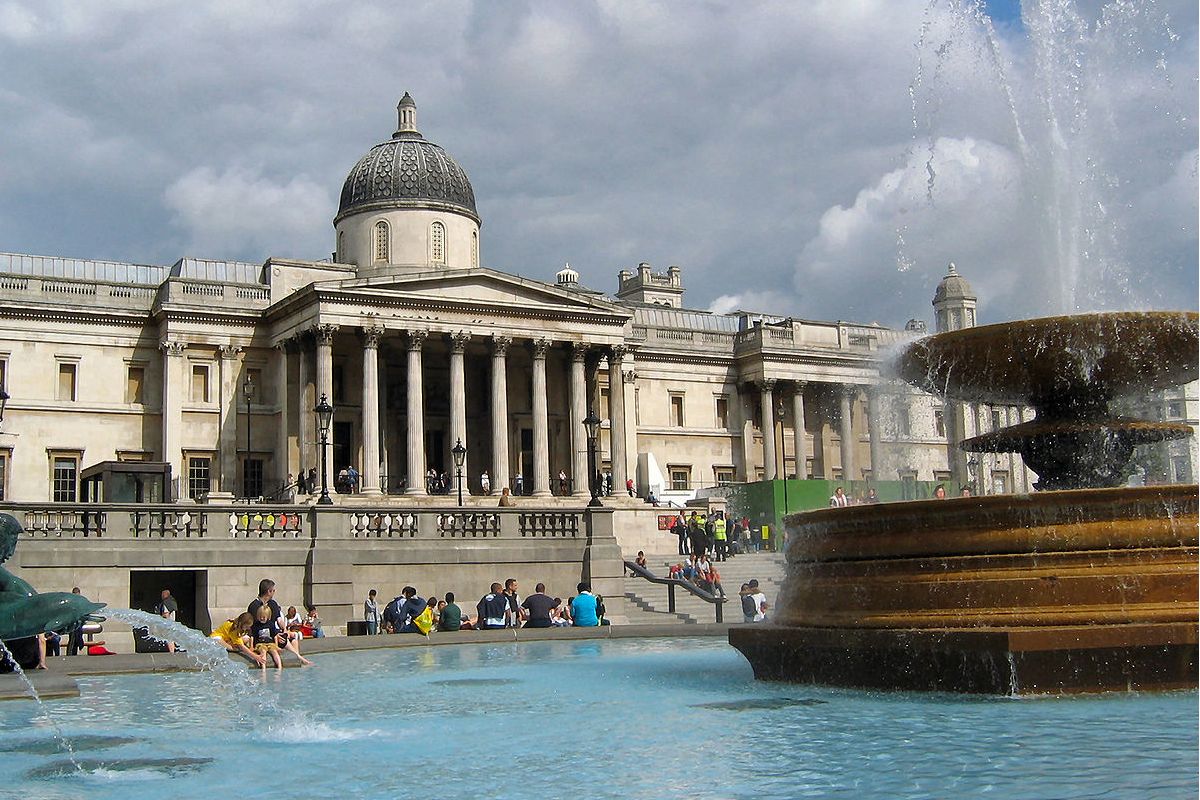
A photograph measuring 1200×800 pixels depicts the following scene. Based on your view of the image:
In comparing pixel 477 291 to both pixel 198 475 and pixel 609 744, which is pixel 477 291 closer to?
pixel 198 475

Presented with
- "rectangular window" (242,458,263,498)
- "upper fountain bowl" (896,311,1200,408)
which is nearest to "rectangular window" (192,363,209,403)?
"rectangular window" (242,458,263,498)

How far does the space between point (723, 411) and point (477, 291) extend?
55.6ft

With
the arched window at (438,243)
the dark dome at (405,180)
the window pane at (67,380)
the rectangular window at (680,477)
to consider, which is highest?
the dark dome at (405,180)

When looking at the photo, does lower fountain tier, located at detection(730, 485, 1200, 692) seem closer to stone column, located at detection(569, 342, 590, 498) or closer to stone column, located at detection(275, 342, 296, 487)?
stone column, located at detection(569, 342, 590, 498)

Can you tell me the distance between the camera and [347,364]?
169 feet

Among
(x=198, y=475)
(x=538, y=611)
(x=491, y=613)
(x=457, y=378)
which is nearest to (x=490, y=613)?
(x=491, y=613)

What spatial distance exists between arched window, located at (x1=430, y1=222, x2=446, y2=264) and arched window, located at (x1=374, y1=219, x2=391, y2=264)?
1.69 m

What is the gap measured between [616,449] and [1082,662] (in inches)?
1653

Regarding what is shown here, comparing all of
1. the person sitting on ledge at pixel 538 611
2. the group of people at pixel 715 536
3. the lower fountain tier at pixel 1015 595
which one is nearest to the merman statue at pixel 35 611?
the lower fountain tier at pixel 1015 595

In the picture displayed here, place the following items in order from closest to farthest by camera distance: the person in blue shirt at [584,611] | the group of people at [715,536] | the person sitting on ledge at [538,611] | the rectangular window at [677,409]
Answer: the person sitting on ledge at [538,611]
the person in blue shirt at [584,611]
the group of people at [715,536]
the rectangular window at [677,409]

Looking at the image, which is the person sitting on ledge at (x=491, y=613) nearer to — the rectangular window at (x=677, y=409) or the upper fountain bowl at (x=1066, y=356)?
the upper fountain bowl at (x=1066, y=356)

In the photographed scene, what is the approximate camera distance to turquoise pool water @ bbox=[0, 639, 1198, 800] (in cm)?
733

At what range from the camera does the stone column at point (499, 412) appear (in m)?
49.5

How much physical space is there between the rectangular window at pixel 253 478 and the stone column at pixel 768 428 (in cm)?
2263
